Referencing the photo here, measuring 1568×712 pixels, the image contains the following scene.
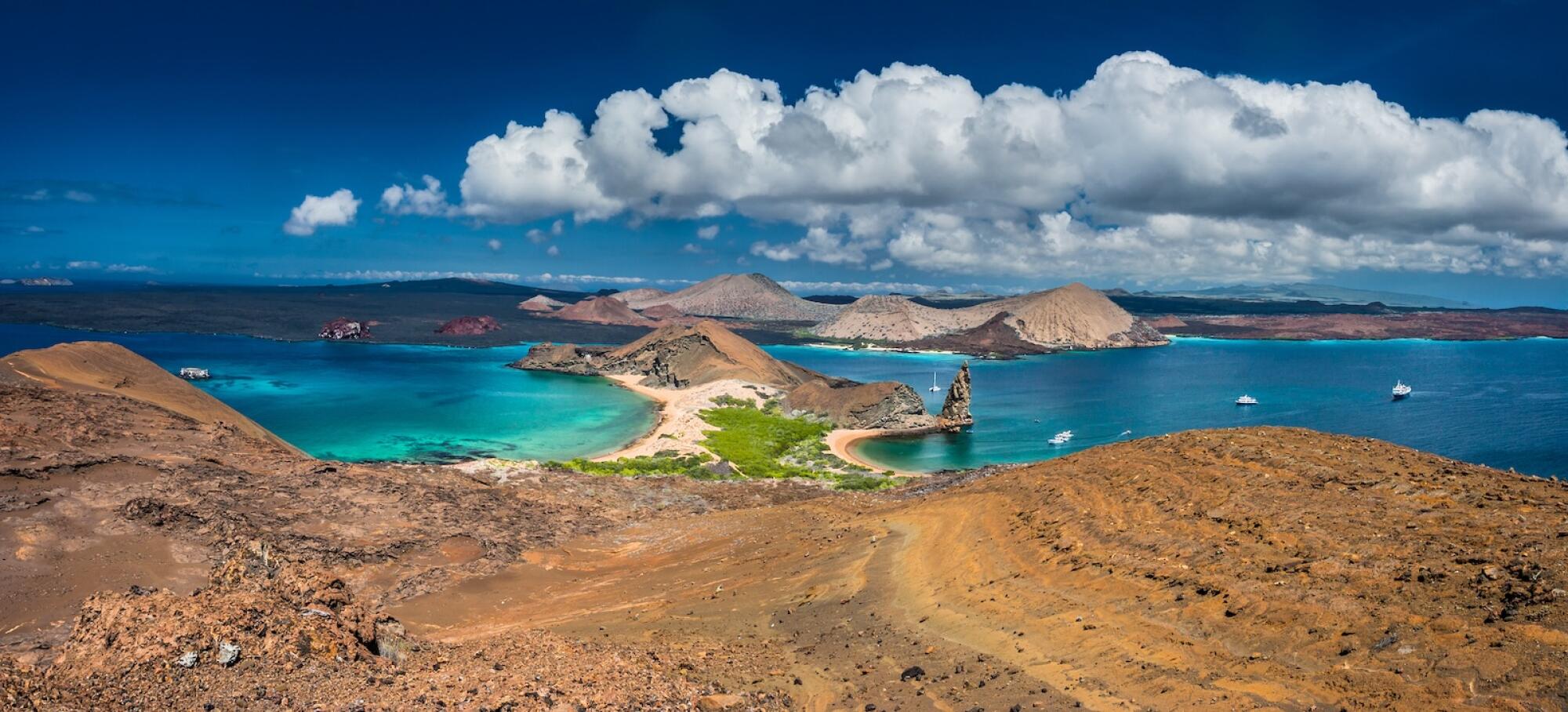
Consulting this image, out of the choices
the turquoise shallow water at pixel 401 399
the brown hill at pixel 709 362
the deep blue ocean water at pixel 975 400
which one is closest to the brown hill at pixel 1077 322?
the deep blue ocean water at pixel 975 400

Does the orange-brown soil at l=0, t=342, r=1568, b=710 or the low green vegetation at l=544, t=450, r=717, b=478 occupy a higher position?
the orange-brown soil at l=0, t=342, r=1568, b=710

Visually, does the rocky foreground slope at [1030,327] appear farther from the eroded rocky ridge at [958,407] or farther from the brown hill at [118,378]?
the brown hill at [118,378]

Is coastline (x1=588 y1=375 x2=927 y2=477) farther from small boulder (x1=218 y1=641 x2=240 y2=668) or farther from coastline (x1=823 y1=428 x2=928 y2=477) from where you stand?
small boulder (x1=218 y1=641 x2=240 y2=668)

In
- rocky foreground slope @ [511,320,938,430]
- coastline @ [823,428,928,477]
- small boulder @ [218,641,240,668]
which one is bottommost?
coastline @ [823,428,928,477]

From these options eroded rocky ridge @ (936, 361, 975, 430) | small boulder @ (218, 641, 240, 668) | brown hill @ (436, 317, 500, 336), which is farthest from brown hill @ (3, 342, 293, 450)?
brown hill @ (436, 317, 500, 336)

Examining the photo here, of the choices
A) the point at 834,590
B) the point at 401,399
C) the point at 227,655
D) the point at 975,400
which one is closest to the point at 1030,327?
the point at 975,400

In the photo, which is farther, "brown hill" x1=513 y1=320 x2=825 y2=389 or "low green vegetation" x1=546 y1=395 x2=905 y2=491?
"brown hill" x1=513 y1=320 x2=825 y2=389
